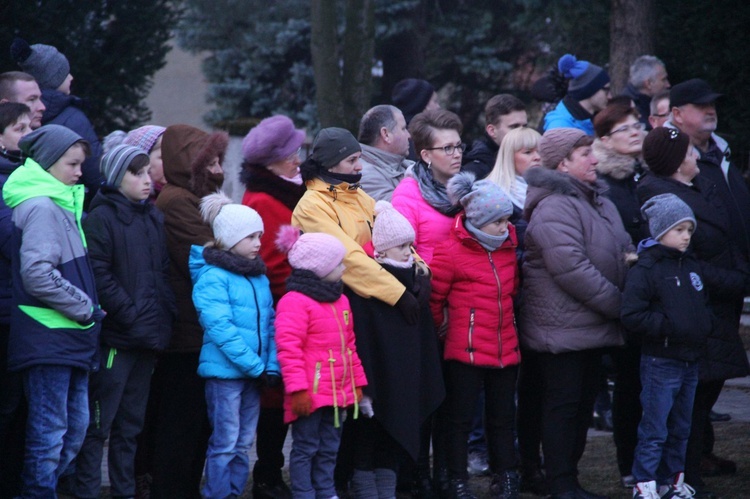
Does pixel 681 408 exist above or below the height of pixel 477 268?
→ below

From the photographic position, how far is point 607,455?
24.5ft

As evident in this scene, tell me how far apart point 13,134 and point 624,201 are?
3617 mm

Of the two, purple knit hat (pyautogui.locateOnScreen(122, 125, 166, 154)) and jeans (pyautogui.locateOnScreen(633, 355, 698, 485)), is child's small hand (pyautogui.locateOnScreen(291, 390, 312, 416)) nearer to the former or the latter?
purple knit hat (pyautogui.locateOnScreen(122, 125, 166, 154))

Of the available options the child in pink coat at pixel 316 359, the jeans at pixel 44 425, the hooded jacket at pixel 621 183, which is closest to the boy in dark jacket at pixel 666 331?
the hooded jacket at pixel 621 183

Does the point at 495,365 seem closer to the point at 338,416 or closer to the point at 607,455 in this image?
the point at 338,416

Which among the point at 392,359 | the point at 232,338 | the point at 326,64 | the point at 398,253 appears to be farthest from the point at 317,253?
the point at 326,64

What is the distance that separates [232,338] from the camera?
18.5 feet

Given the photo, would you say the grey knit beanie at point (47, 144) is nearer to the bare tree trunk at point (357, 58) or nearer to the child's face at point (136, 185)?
the child's face at point (136, 185)

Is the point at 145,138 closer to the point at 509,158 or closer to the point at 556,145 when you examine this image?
the point at 509,158

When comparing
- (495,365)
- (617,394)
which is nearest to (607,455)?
(617,394)

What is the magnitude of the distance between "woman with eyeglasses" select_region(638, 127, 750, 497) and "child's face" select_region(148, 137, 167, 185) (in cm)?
284

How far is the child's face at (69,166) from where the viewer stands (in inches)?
217

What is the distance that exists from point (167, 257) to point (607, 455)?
132 inches

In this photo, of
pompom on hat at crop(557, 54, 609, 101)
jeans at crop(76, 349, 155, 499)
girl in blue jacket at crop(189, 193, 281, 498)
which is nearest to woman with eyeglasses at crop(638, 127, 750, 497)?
pompom on hat at crop(557, 54, 609, 101)
